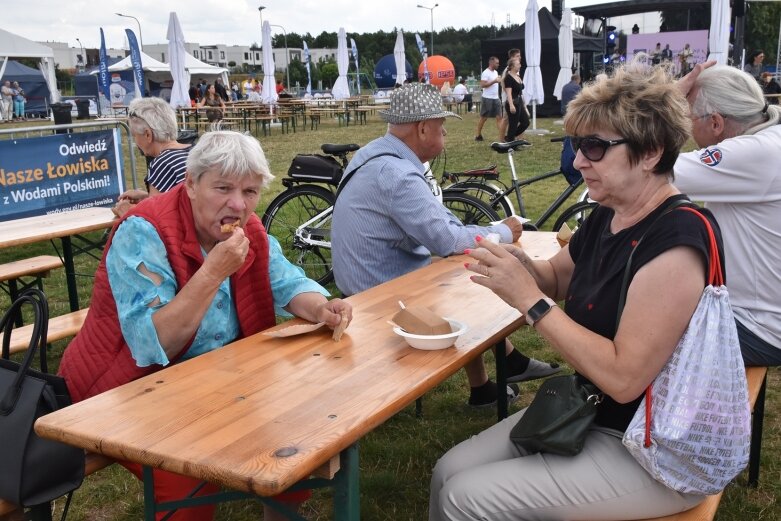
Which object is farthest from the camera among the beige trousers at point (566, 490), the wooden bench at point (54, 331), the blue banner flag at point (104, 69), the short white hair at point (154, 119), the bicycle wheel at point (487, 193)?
the blue banner flag at point (104, 69)

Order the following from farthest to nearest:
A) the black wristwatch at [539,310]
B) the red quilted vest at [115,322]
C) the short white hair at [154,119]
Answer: the short white hair at [154,119] < the red quilted vest at [115,322] < the black wristwatch at [539,310]

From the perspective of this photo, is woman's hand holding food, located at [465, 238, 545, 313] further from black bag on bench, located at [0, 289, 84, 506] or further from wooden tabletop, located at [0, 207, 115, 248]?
wooden tabletop, located at [0, 207, 115, 248]

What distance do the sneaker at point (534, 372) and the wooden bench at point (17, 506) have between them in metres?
2.32

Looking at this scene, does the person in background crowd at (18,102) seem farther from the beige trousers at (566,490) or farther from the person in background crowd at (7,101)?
the beige trousers at (566,490)

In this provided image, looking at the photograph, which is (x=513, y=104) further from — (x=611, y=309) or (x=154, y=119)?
(x=611, y=309)

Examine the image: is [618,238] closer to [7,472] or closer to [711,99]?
[711,99]

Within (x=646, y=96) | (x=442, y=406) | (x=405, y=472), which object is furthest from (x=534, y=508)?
(x=442, y=406)

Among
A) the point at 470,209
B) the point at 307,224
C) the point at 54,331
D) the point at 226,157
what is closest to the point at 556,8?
the point at 470,209

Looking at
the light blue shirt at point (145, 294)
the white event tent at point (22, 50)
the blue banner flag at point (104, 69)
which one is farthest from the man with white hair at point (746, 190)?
the white event tent at point (22, 50)

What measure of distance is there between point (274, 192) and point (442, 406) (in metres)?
6.91

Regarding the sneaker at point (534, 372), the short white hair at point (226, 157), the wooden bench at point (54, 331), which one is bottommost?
the sneaker at point (534, 372)

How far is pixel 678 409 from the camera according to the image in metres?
1.65

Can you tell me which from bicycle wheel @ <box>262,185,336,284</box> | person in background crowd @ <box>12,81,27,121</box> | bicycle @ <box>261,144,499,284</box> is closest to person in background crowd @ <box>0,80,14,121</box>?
person in background crowd @ <box>12,81,27,121</box>

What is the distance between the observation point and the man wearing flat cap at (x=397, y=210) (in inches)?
121
